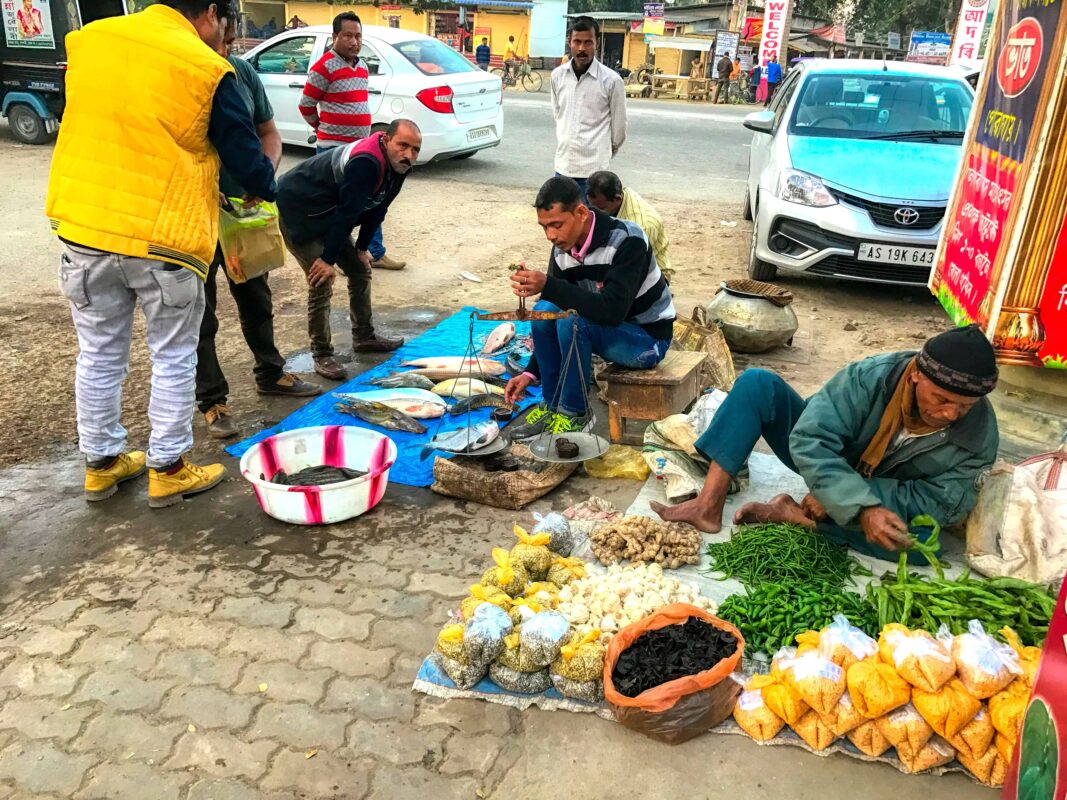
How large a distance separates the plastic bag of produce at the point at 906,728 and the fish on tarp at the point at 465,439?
6.89 ft

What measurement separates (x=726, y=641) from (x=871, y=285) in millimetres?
5481

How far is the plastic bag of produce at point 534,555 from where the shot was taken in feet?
9.27

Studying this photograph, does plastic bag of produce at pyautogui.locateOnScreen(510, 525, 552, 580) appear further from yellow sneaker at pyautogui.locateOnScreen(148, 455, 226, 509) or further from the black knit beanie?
yellow sneaker at pyautogui.locateOnScreen(148, 455, 226, 509)

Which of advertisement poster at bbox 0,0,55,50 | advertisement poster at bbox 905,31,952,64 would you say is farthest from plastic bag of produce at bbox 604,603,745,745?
advertisement poster at bbox 905,31,952,64

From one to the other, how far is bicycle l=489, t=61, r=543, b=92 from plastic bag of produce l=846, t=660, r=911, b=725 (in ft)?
90.9

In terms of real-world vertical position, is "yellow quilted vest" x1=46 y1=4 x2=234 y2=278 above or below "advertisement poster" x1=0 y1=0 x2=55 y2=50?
below

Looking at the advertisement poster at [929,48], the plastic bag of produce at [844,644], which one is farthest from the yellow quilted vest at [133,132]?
the advertisement poster at [929,48]

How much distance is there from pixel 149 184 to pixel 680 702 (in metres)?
2.67

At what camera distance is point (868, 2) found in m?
37.2

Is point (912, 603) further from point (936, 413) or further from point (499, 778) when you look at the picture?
point (499, 778)

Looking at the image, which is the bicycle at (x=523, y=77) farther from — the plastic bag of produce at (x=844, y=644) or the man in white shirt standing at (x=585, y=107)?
the plastic bag of produce at (x=844, y=644)

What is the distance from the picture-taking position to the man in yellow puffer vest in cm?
288

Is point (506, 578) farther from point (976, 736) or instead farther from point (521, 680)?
point (976, 736)

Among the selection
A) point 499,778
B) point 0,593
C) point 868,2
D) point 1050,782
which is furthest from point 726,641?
point 868,2
